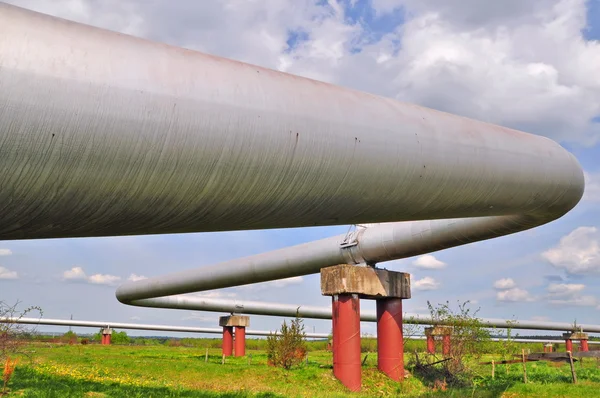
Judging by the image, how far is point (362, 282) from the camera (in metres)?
14.4

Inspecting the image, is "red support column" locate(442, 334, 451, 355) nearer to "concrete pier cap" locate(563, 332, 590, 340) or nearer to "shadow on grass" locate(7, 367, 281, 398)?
"shadow on grass" locate(7, 367, 281, 398)

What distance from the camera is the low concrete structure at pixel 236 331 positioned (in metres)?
29.4

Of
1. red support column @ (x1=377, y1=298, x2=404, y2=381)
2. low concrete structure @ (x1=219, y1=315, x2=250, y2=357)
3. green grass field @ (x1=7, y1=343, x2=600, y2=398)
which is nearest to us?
green grass field @ (x1=7, y1=343, x2=600, y2=398)

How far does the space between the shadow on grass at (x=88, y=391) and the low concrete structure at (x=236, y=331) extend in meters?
16.6

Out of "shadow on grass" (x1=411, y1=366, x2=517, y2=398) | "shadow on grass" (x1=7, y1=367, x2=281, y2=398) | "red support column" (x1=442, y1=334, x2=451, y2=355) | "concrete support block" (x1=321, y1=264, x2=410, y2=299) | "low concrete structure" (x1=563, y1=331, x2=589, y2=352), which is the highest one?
A: "concrete support block" (x1=321, y1=264, x2=410, y2=299)

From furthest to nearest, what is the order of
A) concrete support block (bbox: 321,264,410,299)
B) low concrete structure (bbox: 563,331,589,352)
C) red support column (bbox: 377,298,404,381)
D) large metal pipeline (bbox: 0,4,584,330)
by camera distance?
low concrete structure (bbox: 563,331,589,352) → red support column (bbox: 377,298,404,381) → concrete support block (bbox: 321,264,410,299) → large metal pipeline (bbox: 0,4,584,330)

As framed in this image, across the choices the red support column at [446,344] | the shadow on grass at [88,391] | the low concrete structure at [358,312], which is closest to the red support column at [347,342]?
the low concrete structure at [358,312]

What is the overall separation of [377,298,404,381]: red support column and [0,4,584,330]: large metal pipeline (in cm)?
1090

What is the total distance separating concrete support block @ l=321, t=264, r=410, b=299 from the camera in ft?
46.5

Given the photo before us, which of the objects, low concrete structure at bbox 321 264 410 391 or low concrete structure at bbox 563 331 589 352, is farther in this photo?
low concrete structure at bbox 563 331 589 352

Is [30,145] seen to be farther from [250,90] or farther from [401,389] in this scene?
[401,389]

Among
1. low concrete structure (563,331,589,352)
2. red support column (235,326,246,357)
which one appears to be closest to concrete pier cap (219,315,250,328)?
red support column (235,326,246,357)

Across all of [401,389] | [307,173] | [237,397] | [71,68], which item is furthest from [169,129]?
[401,389]

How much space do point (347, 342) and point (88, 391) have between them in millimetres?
6146
